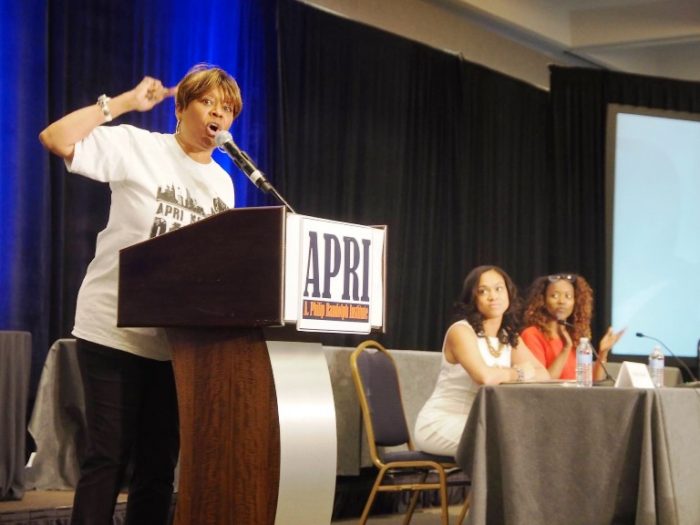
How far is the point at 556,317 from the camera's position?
183 inches

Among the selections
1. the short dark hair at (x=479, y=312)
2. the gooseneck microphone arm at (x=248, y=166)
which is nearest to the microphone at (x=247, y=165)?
the gooseneck microphone arm at (x=248, y=166)

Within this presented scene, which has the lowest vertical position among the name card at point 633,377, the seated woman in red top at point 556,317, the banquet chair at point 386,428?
the banquet chair at point 386,428

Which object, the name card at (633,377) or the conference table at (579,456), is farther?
the name card at (633,377)

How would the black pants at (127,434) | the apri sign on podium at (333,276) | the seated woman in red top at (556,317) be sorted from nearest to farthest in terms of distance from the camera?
1. the apri sign on podium at (333,276)
2. the black pants at (127,434)
3. the seated woman in red top at (556,317)

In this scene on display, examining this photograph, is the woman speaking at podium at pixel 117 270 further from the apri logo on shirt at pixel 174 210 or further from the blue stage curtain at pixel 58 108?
the blue stage curtain at pixel 58 108

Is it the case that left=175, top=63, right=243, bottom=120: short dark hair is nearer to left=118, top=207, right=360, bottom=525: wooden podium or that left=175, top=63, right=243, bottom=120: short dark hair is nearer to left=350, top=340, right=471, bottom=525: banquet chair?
left=118, top=207, right=360, bottom=525: wooden podium

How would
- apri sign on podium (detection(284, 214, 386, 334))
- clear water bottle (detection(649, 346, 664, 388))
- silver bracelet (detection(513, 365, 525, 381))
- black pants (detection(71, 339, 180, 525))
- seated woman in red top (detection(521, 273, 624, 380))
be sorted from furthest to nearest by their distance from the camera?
seated woman in red top (detection(521, 273, 624, 380)) → silver bracelet (detection(513, 365, 525, 381)) → clear water bottle (detection(649, 346, 664, 388)) → black pants (detection(71, 339, 180, 525)) → apri sign on podium (detection(284, 214, 386, 334))

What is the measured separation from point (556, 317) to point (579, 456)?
1750mm

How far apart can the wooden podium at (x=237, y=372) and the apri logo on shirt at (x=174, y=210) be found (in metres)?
0.13

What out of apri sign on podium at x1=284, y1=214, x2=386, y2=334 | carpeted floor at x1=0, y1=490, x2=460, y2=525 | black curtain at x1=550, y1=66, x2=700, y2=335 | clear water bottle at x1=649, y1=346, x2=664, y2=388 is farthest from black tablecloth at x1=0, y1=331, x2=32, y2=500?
black curtain at x1=550, y1=66, x2=700, y2=335

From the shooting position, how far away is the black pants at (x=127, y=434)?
211 centimetres

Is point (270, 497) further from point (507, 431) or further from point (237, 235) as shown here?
point (507, 431)

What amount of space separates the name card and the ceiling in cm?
478

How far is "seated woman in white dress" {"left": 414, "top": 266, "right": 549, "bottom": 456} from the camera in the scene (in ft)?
12.3
